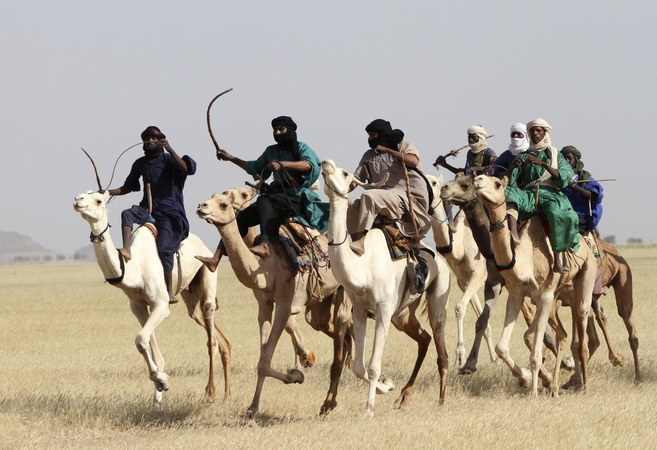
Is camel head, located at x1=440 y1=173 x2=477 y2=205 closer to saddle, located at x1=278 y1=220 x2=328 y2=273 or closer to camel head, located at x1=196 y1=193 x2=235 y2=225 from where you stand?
saddle, located at x1=278 y1=220 x2=328 y2=273

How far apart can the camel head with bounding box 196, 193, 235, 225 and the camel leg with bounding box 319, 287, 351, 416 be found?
5.64 feet

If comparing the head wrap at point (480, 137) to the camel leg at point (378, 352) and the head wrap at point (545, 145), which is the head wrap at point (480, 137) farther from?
the camel leg at point (378, 352)

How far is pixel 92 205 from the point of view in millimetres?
10875

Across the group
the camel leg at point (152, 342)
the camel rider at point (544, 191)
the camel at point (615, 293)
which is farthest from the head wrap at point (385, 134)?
the camel at point (615, 293)

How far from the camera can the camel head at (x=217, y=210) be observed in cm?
1040

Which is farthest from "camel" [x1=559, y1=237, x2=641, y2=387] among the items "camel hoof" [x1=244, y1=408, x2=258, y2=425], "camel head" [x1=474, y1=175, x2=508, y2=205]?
"camel hoof" [x1=244, y1=408, x2=258, y2=425]

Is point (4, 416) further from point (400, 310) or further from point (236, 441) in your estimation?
point (400, 310)

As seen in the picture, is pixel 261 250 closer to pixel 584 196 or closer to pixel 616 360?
pixel 584 196

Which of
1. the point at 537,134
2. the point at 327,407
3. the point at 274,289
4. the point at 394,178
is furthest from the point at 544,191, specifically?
the point at 327,407

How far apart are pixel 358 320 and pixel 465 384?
2.88m

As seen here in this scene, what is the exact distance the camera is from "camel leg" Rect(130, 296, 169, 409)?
1129cm

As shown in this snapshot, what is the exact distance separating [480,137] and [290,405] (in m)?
4.76

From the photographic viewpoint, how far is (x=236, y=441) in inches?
354

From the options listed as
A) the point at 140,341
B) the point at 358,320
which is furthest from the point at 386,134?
the point at 140,341
